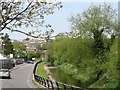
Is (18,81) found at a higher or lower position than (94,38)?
lower

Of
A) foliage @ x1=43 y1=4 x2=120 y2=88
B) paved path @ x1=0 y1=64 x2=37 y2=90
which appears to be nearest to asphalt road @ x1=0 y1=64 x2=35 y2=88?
paved path @ x1=0 y1=64 x2=37 y2=90

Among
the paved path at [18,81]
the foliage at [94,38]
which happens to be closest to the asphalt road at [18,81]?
the paved path at [18,81]

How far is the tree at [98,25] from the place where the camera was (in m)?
50.5

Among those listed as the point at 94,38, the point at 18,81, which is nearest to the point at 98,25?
the point at 94,38

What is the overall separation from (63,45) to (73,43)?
611 inches

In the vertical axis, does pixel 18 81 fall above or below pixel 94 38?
below

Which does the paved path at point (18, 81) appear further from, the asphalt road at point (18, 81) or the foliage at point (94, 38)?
the foliage at point (94, 38)

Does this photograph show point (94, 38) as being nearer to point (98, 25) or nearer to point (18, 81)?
point (98, 25)

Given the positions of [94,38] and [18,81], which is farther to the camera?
[94,38]

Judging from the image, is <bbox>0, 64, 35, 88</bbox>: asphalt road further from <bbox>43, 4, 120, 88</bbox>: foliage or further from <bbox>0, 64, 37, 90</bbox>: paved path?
<bbox>43, 4, 120, 88</bbox>: foliage

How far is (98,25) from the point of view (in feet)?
167

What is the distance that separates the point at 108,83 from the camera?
43.1 meters

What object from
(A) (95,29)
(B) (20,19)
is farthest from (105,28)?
(B) (20,19)

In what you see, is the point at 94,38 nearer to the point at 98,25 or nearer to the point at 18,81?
the point at 98,25
